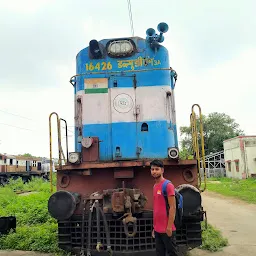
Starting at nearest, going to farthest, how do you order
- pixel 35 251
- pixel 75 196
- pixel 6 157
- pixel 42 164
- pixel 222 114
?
pixel 75 196, pixel 35 251, pixel 6 157, pixel 42 164, pixel 222 114

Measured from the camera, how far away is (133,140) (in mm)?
4910

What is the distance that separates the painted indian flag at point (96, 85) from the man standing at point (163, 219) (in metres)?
2.31

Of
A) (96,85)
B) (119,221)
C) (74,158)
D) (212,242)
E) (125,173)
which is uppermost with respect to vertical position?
(96,85)

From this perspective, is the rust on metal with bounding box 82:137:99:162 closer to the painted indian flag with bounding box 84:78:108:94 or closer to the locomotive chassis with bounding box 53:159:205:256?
the locomotive chassis with bounding box 53:159:205:256

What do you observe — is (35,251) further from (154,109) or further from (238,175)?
(238,175)

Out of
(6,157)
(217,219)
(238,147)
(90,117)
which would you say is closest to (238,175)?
(238,147)

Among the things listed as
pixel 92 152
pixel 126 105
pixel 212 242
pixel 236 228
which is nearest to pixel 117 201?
pixel 92 152

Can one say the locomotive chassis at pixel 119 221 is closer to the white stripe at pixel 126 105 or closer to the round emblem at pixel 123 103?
the white stripe at pixel 126 105

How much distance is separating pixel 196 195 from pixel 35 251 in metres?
3.02

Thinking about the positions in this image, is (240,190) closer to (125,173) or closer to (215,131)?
(125,173)

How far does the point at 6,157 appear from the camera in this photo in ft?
108

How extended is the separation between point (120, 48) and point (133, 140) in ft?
5.59

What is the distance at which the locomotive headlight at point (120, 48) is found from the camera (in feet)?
17.1

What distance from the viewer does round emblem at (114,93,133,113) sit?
5.02m
